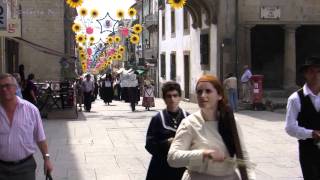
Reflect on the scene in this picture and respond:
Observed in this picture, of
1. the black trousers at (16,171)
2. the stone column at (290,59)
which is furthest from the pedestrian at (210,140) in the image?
the stone column at (290,59)

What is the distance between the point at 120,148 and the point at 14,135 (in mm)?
7146

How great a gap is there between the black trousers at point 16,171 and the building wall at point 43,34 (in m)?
20.6

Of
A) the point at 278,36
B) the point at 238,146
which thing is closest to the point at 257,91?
the point at 278,36

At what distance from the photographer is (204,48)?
1073 inches

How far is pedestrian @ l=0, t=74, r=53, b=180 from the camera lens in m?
5.14

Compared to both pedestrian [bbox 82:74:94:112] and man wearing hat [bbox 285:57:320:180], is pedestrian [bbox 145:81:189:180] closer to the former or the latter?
man wearing hat [bbox 285:57:320:180]

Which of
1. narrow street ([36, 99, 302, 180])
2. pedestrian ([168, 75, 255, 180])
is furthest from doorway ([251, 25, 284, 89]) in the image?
pedestrian ([168, 75, 255, 180])

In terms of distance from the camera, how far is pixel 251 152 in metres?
11.5

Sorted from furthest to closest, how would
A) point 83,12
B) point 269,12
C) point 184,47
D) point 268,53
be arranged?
1. point 184,47
2. point 83,12
3. point 268,53
4. point 269,12

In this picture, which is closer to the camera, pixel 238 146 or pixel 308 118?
pixel 238 146

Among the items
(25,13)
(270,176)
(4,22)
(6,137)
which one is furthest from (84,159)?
(25,13)

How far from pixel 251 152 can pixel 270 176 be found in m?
2.61

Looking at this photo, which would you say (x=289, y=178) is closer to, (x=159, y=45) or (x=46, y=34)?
(x=46, y=34)

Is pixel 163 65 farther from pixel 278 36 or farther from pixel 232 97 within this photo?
pixel 232 97
